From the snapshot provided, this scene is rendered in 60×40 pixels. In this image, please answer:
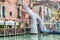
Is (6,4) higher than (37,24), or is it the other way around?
(6,4)

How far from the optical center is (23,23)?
3869cm

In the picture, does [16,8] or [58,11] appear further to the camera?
[58,11]

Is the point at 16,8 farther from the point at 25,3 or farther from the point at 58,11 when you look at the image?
the point at 58,11

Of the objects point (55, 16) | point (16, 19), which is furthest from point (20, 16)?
point (55, 16)

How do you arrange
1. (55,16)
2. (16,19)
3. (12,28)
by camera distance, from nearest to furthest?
(12,28) → (16,19) → (55,16)

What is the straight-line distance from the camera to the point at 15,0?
123 ft

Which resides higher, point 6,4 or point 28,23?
point 6,4

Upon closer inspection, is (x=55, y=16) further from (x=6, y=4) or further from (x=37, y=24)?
(x=6, y=4)

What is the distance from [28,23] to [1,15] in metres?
5.71

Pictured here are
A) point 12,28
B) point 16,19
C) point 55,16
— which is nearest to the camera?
point 12,28

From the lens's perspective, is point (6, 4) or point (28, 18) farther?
point (28, 18)

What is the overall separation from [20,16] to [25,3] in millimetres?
2493

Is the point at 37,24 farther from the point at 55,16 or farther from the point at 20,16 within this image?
the point at 55,16

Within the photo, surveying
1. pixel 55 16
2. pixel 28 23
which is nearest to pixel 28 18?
pixel 28 23
